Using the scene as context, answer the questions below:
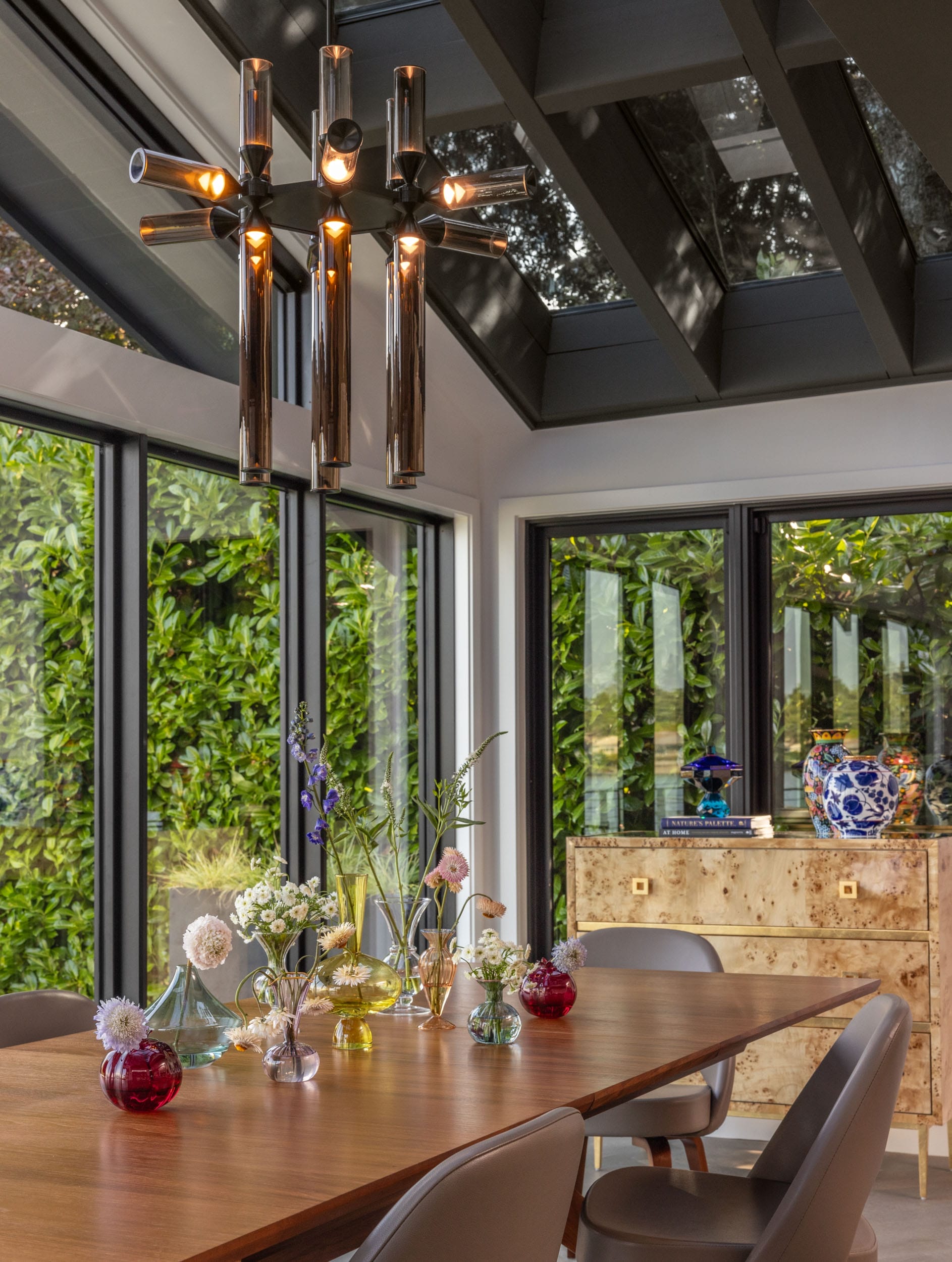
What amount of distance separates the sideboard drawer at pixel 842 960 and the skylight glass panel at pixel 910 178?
2285mm

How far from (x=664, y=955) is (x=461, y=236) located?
2.07 meters

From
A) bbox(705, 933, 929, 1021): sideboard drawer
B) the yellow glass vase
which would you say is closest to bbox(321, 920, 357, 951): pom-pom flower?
the yellow glass vase

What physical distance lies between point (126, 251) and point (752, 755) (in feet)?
9.30

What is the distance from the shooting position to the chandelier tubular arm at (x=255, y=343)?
6.62 ft

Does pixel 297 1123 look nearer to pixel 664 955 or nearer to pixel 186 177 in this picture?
pixel 186 177

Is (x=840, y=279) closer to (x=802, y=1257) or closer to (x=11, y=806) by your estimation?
(x=11, y=806)

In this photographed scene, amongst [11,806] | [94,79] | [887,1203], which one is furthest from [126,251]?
[887,1203]

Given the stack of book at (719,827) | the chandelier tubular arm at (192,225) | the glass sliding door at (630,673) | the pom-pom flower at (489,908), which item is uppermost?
the chandelier tubular arm at (192,225)

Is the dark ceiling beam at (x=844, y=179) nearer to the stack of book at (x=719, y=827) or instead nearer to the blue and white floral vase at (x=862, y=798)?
the blue and white floral vase at (x=862, y=798)

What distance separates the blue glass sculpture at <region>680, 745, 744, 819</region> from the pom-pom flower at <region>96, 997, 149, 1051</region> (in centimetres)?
308

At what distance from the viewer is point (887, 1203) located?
3.80 meters

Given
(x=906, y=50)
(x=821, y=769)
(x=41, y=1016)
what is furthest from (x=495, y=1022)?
(x=821, y=769)

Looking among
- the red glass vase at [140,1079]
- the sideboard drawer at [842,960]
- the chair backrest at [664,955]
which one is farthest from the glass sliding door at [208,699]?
the red glass vase at [140,1079]

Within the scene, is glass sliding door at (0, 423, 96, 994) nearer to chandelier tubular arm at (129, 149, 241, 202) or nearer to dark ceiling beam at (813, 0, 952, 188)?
chandelier tubular arm at (129, 149, 241, 202)
